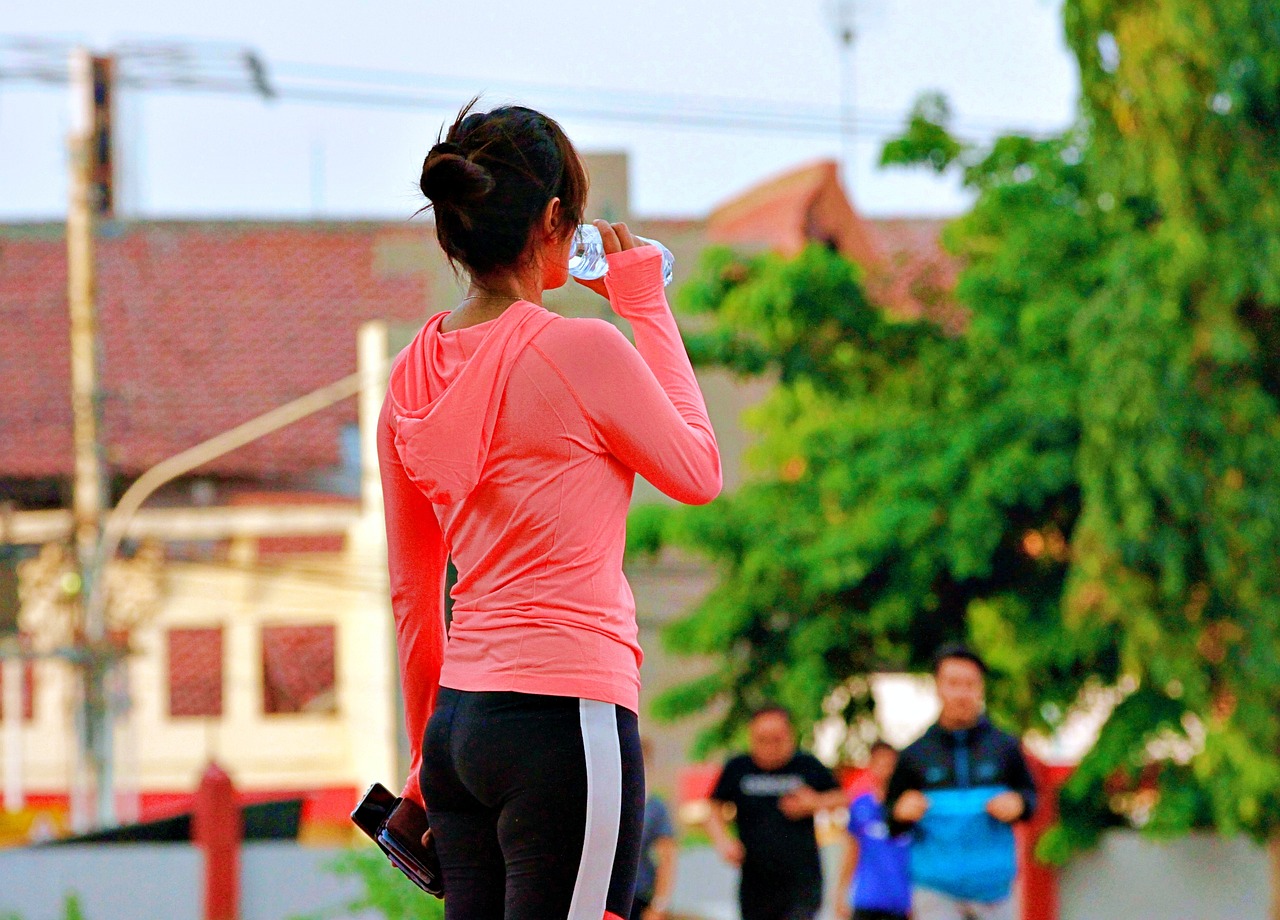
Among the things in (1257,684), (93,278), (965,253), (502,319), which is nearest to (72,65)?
(93,278)

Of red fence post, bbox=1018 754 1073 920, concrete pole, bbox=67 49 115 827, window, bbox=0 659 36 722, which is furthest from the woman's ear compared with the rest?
window, bbox=0 659 36 722

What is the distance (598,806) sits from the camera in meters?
1.96

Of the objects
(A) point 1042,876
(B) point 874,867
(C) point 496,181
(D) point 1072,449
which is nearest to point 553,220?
(C) point 496,181

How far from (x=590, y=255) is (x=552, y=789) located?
26.5 inches

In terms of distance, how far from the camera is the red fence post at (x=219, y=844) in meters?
→ 12.3

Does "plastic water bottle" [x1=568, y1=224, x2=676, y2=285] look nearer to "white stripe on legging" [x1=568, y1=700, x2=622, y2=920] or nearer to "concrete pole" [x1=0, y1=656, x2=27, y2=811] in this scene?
"white stripe on legging" [x1=568, y1=700, x2=622, y2=920]

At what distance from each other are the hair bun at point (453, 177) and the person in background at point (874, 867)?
5.21 meters

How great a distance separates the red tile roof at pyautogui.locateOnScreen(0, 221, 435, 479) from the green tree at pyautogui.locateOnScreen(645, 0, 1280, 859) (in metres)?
11.3

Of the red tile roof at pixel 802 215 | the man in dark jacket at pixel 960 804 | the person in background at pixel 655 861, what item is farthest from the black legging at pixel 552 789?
the red tile roof at pixel 802 215

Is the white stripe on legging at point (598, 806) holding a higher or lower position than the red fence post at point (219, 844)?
higher

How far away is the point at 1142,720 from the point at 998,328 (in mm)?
2552

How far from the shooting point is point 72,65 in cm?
1546

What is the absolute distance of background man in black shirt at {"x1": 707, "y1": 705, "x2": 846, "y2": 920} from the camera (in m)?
6.98

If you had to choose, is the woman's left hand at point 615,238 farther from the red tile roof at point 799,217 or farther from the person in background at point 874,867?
the red tile roof at point 799,217
